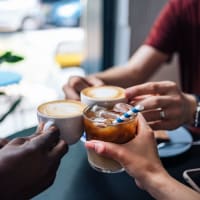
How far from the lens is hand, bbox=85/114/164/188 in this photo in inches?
23.3

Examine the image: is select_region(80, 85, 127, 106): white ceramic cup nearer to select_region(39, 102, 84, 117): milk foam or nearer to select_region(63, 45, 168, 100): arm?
select_region(39, 102, 84, 117): milk foam

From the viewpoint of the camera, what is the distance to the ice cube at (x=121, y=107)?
28.2 inches

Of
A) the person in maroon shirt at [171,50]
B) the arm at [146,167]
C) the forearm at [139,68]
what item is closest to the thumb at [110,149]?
the arm at [146,167]

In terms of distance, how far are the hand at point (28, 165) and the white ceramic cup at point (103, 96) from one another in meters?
0.19

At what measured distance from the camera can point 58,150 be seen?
1.90 feet

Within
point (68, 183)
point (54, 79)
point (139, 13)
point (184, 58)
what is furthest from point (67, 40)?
point (68, 183)

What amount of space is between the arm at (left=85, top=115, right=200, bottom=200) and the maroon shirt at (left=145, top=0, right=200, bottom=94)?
2.74 feet

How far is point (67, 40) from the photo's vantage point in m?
1.85

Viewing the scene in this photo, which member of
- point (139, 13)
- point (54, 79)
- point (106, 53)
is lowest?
point (54, 79)

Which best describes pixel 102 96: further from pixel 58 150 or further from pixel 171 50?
pixel 171 50

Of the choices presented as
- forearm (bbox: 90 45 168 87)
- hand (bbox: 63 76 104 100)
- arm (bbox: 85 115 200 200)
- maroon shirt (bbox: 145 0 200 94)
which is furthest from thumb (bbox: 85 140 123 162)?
maroon shirt (bbox: 145 0 200 94)

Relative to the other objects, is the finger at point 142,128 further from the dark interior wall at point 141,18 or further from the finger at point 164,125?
the dark interior wall at point 141,18

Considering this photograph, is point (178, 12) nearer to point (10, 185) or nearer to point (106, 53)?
point (106, 53)

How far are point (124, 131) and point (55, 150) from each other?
0.14m
